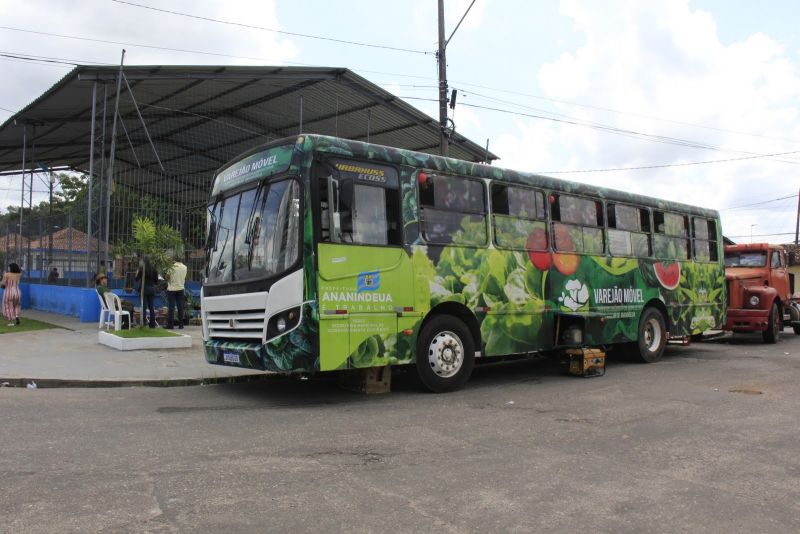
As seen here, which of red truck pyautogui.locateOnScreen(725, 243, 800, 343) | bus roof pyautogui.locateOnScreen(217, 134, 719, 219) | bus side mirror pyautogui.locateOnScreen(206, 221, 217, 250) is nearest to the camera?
bus roof pyautogui.locateOnScreen(217, 134, 719, 219)

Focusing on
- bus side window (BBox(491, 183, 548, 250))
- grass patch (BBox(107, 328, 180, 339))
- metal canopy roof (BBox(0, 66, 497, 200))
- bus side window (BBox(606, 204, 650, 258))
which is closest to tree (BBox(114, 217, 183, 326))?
grass patch (BBox(107, 328, 180, 339))

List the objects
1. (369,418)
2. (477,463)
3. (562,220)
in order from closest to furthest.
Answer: (477,463) → (369,418) → (562,220)

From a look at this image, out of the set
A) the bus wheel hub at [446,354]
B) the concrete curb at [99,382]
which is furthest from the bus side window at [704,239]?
the concrete curb at [99,382]

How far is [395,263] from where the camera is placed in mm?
7730

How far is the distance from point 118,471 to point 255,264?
10.5ft

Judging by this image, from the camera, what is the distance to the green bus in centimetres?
711

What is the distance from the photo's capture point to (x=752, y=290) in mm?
15711

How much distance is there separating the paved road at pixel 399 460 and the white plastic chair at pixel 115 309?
447 centimetres

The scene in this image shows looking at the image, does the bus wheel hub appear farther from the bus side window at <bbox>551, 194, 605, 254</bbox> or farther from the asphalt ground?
the asphalt ground

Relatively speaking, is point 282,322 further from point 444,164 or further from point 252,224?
point 444,164

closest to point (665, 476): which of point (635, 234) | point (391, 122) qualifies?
point (635, 234)

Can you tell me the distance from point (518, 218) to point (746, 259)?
10459mm

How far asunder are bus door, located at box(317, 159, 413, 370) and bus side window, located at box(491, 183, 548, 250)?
185cm

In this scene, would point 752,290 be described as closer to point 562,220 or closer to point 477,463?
point 562,220
